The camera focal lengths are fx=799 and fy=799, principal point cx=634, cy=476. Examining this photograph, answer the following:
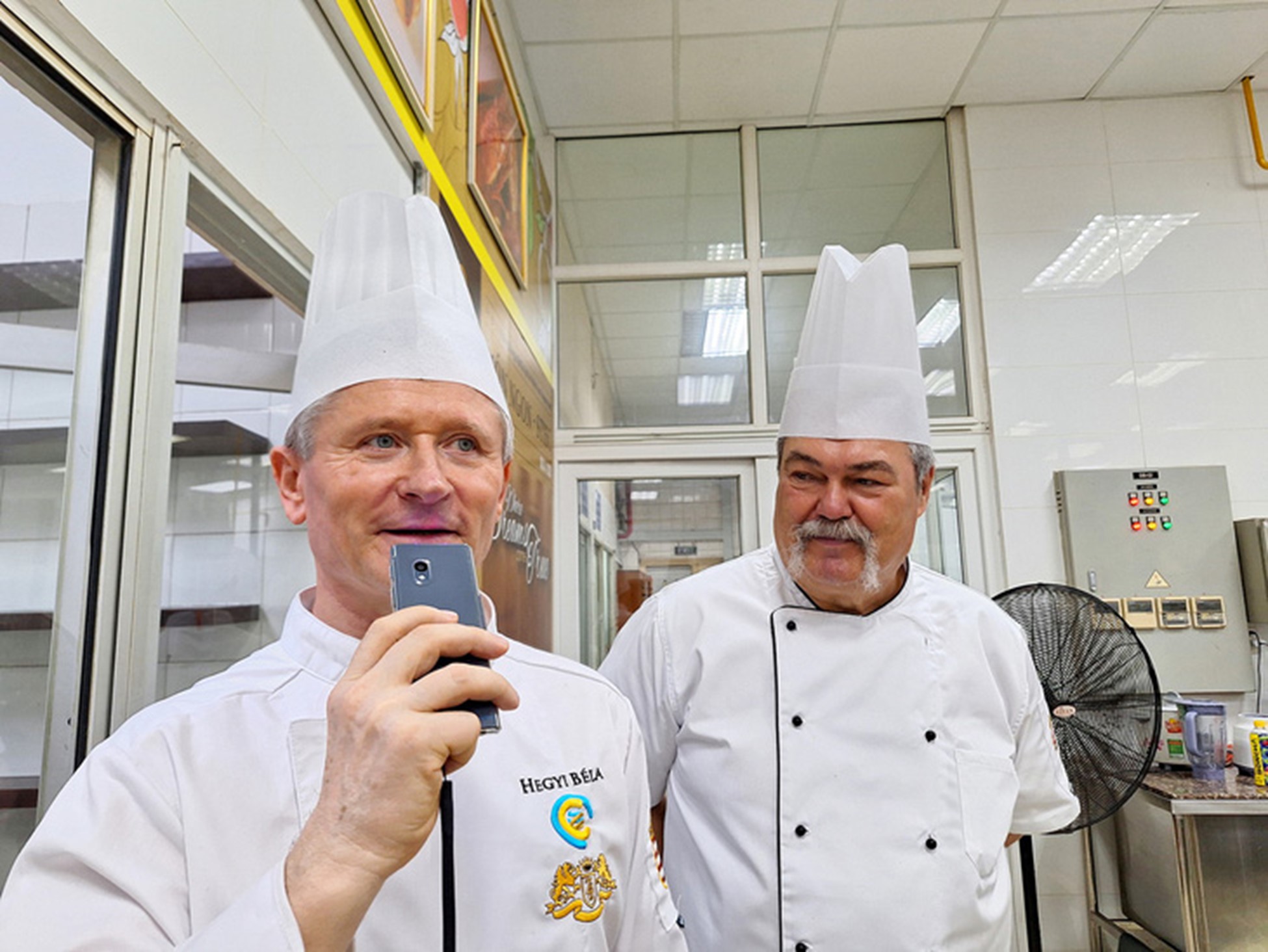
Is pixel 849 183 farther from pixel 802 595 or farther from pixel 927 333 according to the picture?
pixel 802 595

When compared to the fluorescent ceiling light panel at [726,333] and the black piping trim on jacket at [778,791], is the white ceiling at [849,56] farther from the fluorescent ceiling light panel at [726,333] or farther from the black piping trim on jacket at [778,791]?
the black piping trim on jacket at [778,791]

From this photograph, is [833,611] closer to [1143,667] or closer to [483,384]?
[483,384]

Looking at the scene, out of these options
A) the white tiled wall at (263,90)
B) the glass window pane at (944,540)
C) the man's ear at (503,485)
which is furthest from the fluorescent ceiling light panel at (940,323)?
the man's ear at (503,485)

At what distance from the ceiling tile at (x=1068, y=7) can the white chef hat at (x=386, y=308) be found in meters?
3.22

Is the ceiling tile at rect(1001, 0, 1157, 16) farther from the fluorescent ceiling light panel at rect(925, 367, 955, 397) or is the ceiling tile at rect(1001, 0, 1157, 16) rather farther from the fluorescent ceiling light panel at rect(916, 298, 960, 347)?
the fluorescent ceiling light panel at rect(925, 367, 955, 397)

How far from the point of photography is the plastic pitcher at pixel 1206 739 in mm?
2734

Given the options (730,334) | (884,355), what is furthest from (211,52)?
(730,334)

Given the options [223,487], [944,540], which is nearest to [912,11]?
[944,540]

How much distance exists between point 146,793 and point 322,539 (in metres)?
0.23

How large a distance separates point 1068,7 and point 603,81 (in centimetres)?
188

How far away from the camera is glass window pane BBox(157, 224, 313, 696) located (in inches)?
50.1

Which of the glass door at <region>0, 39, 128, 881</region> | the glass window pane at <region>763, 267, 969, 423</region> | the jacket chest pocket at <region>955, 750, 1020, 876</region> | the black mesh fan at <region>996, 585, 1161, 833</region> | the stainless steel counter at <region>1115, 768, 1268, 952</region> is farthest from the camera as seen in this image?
the glass window pane at <region>763, 267, 969, 423</region>

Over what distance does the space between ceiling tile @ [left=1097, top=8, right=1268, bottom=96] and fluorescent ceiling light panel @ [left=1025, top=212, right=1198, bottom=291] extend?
1.93 ft

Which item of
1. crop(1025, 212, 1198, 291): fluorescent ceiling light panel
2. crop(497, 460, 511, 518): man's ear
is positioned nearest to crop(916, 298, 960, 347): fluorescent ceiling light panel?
crop(1025, 212, 1198, 291): fluorescent ceiling light panel
